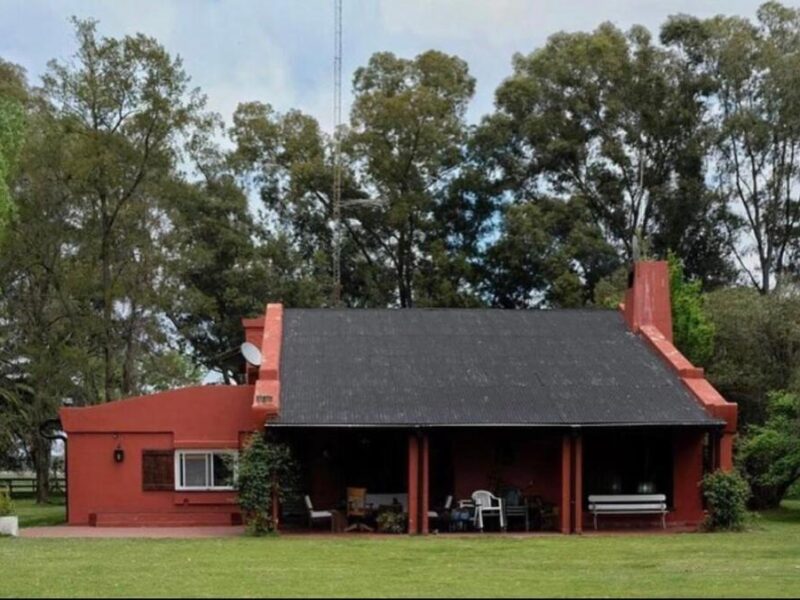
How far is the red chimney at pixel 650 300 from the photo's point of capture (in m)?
25.3

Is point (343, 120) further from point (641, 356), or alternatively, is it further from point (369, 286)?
point (641, 356)

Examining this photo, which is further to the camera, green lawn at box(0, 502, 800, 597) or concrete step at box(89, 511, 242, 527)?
concrete step at box(89, 511, 242, 527)

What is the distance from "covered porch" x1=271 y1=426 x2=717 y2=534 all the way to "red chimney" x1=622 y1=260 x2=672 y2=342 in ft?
10.9

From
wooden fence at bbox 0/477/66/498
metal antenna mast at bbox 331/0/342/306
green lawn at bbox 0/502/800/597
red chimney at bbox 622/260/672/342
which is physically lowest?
wooden fence at bbox 0/477/66/498

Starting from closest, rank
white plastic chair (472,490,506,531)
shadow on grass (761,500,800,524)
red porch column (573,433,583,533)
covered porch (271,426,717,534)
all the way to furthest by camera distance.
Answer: red porch column (573,433,583,533)
white plastic chair (472,490,506,531)
covered porch (271,426,717,534)
shadow on grass (761,500,800,524)

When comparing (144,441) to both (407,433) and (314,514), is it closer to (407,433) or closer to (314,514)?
(314,514)

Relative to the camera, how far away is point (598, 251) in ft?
131

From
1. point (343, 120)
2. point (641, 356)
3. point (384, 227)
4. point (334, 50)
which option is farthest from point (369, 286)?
point (641, 356)

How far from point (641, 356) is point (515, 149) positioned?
20.4m

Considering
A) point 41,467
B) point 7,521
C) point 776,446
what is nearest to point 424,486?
point 7,521

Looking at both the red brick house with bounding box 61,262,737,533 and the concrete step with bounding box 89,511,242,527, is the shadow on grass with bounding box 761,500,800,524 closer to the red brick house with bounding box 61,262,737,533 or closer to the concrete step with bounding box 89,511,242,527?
the red brick house with bounding box 61,262,737,533

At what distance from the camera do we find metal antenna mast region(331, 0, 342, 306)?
36.9m

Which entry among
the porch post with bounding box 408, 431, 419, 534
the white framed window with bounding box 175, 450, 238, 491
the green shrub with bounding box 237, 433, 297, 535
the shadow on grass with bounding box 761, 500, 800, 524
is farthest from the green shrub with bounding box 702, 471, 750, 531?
the white framed window with bounding box 175, 450, 238, 491

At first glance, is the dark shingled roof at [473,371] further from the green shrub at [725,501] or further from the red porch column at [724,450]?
the green shrub at [725,501]
